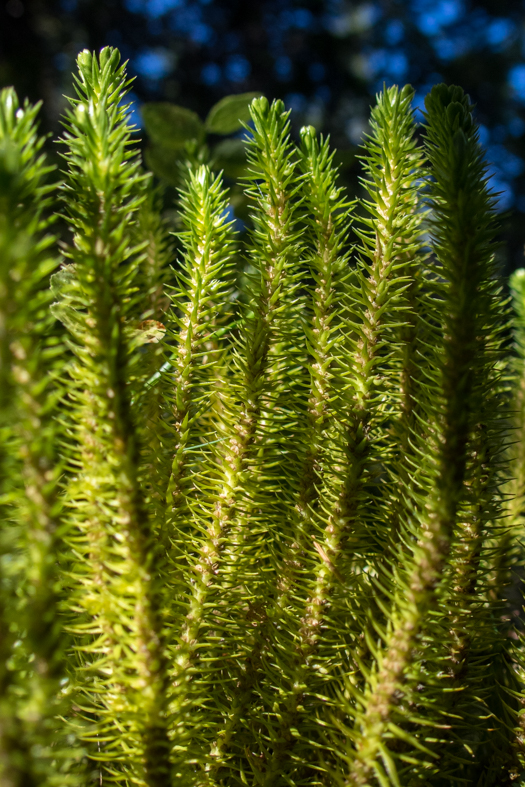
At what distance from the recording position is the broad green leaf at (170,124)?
723mm

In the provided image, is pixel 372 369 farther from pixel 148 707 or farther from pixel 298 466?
pixel 148 707

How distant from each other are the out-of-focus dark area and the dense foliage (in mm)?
993

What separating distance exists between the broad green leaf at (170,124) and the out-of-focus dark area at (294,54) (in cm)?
58

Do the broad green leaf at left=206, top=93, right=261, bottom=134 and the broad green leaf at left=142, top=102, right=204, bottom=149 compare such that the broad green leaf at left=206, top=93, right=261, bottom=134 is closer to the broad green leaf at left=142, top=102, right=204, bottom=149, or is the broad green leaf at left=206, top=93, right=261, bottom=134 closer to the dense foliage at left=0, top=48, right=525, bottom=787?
the broad green leaf at left=142, top=102, right=204, bottom=149

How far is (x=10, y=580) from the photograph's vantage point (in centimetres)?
24

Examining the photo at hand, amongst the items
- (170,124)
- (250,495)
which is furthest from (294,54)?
(250,495)

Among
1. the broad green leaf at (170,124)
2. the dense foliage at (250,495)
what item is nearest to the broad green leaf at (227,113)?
the broad green leaf at (170,124)

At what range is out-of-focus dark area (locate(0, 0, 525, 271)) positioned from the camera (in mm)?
1578

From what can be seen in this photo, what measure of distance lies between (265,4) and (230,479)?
2431mm

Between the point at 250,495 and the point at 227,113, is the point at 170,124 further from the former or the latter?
the point at 250,495

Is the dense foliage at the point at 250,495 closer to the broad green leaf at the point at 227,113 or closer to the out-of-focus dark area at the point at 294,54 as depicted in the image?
the broad green leaf at the point at 227,113

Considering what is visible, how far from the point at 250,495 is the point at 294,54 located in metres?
2.25

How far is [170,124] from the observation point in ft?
2.43

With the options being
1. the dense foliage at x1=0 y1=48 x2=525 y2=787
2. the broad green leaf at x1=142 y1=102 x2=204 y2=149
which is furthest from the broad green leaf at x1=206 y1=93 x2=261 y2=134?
the dense foliage at x1=0 y1=48 x2=525 y2=787
